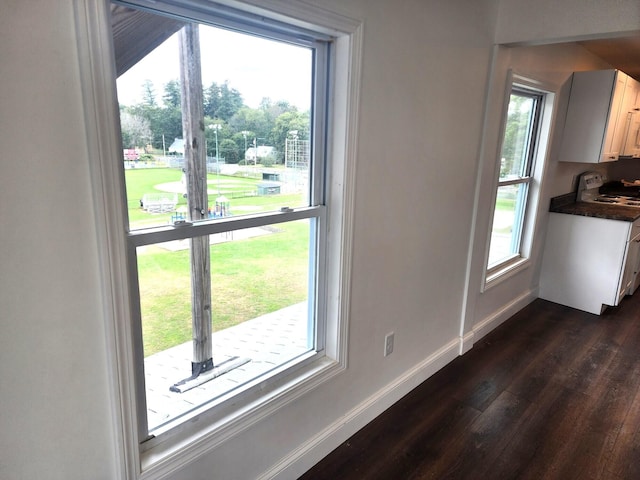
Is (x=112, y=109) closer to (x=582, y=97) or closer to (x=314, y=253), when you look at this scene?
(x=314, y=253)

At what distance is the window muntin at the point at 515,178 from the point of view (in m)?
3.27

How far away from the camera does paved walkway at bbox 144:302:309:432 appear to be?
140 cm

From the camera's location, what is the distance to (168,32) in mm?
1191

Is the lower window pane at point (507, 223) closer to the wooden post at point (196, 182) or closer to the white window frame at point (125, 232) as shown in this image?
the white window frame at point (125, 232)

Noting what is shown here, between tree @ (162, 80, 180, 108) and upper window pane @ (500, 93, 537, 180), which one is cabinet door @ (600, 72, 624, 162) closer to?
upper window pane @ (500, 93, 537, 180)

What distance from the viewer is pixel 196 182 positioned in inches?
52.6

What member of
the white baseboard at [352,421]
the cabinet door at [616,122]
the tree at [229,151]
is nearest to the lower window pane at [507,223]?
the cabinet door at [616,122]

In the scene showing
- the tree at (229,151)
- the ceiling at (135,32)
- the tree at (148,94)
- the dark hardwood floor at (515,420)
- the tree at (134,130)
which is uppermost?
the ceiling at (135,32)

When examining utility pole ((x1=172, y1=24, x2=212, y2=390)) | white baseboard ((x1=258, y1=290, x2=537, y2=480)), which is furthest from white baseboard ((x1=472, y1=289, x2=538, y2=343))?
utility pole ((x1=172, y1=24, x2=212, y2=390))

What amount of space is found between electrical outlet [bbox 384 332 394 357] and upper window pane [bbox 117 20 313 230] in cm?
94

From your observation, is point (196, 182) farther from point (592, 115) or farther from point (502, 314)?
point (592, 115)

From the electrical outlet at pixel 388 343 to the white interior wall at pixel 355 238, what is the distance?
0.04 metres

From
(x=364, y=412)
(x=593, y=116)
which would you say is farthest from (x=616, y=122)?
(x=364, y=412)

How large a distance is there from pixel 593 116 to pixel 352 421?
338cm
